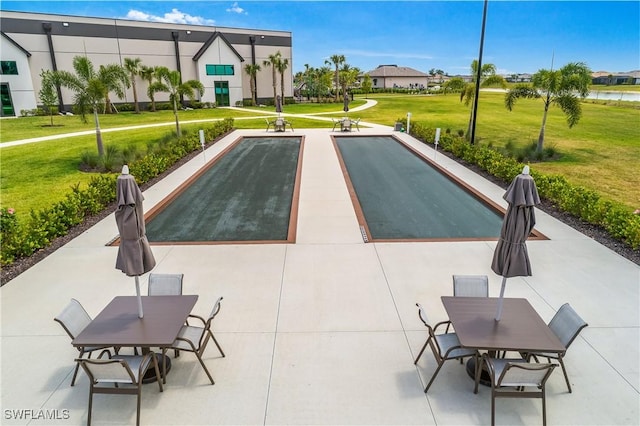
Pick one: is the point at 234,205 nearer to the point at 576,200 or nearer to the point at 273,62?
the point at 576,200

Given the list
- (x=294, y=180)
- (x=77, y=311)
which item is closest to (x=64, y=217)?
(x=77, y=311)

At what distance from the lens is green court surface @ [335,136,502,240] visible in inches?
375

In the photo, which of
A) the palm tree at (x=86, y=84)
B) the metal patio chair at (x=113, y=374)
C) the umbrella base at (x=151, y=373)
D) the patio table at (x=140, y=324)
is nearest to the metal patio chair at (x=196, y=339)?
the patio table at (x=140, y=324)

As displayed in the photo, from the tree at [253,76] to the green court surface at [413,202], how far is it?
3287cm

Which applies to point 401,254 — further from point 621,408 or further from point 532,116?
point 532,116

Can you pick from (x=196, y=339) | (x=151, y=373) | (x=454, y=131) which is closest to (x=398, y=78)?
(x=454, y=131)

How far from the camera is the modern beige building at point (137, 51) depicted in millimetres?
35969

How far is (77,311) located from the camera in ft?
15.5

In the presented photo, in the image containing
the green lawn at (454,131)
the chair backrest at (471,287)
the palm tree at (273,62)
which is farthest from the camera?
the palm tree at (273,62)

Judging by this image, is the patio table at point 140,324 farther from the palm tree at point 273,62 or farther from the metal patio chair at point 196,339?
the palm tree at point 273,62

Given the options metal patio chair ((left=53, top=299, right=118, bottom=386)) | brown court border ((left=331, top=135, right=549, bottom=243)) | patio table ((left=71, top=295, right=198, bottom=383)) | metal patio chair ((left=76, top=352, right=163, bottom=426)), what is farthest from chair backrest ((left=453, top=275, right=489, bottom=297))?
metal patio chair ((left=53, top=299, right=118, bottom=386))

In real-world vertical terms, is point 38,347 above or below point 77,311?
below

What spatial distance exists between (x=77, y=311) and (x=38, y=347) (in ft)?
4.27

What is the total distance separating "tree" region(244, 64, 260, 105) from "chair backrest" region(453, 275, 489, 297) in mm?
45136
